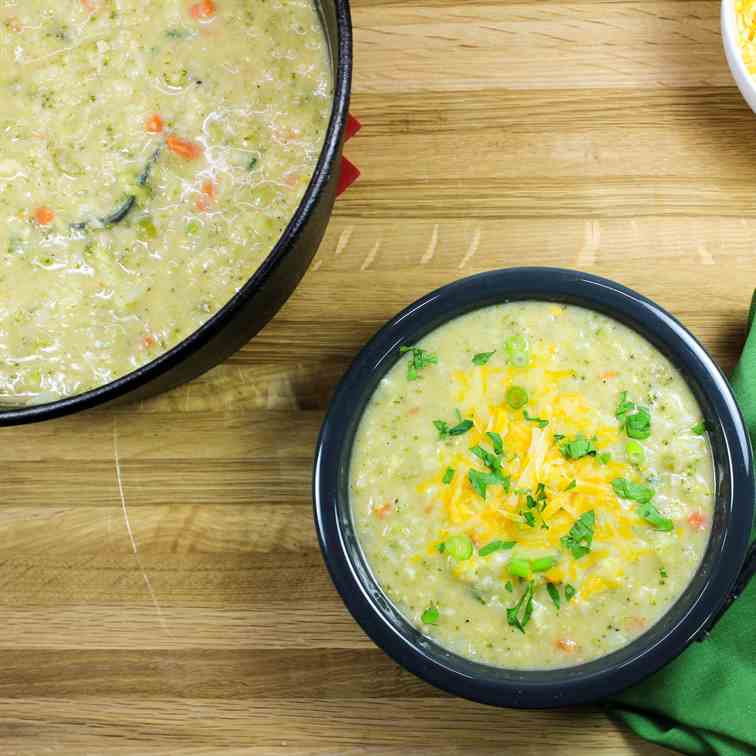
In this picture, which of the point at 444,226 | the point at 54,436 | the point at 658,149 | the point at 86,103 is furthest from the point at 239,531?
the point at 658,149

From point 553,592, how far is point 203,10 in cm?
136

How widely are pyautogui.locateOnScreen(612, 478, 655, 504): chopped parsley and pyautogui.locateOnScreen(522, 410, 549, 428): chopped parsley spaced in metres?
0.18

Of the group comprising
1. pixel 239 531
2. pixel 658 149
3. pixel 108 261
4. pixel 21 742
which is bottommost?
pixel 21 742

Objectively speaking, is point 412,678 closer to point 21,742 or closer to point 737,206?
point 21,742

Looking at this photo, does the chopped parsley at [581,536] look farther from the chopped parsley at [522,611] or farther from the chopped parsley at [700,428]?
the chopped parsley at [700,428]

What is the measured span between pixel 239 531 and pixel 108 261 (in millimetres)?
738

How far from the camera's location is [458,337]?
203cm

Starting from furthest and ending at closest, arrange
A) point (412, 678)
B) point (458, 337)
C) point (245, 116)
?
point (412, 678)
point (458, 337)
point (245, 116)

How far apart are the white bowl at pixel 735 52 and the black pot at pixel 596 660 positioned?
573mm

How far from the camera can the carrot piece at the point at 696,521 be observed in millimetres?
1952

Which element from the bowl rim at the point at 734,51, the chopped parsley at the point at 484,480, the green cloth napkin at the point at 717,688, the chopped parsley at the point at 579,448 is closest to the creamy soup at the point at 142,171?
the chopped parsley at the point at 484,480

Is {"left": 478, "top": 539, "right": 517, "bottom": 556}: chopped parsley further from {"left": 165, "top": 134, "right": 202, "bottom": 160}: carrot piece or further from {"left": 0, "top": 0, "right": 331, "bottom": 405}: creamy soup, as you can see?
{"left": 165, "top": 134, "right": 202, "bottom": 160}: carrot piece

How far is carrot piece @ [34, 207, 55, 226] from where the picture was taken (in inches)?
73.6

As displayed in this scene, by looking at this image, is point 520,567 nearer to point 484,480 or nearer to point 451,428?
point 484,480
